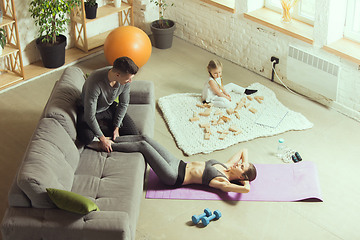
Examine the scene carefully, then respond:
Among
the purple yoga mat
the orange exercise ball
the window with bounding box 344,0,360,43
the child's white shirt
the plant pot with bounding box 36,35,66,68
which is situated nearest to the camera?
the purple yoga mat

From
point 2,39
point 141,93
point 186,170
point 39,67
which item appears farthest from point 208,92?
point 2,39

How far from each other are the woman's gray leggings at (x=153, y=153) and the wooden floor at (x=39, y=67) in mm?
2382

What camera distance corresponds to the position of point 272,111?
4891mm

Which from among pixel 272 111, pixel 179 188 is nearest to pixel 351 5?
pixel 272 111

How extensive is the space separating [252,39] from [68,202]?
3773mm

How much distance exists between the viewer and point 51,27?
5500mm

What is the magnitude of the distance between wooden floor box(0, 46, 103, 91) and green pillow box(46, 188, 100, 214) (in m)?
2.98

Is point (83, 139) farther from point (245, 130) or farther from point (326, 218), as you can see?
point (326, 218)

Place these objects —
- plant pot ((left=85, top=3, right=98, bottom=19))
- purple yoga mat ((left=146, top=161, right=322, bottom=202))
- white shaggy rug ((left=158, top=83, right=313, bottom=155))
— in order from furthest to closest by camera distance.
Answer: plant pot ((left=85, top=3, right=98, bottom=19)), white shaggy rug ((left=158, top=83, right=313, bottom=155)), purple yoga mat ((left=146, top=161, right=322, bottom=202))

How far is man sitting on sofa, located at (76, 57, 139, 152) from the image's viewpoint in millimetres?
3285

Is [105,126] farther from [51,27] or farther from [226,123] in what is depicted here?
[51,27]

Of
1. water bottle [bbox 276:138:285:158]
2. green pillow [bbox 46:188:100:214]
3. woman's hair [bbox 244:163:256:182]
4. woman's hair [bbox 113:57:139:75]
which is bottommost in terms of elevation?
water bottle [bbox 276:138:285:158]

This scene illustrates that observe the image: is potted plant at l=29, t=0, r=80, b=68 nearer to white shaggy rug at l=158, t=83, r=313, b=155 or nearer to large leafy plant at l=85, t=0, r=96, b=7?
large leafy plant at l=85, t=0, r=96, b=7

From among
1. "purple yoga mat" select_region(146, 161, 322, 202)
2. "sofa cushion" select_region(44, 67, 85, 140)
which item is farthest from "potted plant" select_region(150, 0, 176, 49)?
"purple yoga mat" select_region(146, 161, 322, 202)
